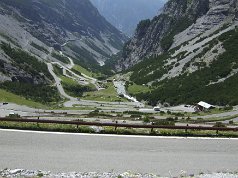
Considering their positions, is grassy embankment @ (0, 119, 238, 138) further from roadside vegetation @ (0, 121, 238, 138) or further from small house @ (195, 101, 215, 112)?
small house @ (195, 101, 215, 112)

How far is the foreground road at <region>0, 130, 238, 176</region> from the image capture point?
2391cm

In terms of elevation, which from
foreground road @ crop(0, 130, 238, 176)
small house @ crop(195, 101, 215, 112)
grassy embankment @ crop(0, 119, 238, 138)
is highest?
small house @ crop(195, 101, 215, 112)

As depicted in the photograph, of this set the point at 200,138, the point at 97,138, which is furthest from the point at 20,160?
the point at 200,138

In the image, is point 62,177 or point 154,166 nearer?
point 62,177

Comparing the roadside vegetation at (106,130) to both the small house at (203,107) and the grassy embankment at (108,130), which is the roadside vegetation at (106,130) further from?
the small house at (203,107)

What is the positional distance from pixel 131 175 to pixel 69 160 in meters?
4.70

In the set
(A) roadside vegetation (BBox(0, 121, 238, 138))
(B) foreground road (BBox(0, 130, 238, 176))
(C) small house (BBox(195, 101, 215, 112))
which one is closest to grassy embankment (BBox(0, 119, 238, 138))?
(A) roadside vegetation (BBox(0, 121, 238, 138))

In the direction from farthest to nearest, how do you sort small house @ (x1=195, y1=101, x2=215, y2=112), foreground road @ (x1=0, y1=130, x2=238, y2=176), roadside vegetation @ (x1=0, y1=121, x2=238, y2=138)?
1. small house @ (x1=195, y1=101, x2=215, y2=112)
2. roadside vegetation @ (x1=0, y1=121, x2=238, y2=138)
3. foreground road @ (x1=0, y1=130, x2=238, y2=176)

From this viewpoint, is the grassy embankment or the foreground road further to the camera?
the grassy embankment

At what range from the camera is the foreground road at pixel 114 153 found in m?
23.9

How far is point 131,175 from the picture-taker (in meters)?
21.9

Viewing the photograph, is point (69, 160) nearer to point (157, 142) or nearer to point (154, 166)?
point (154, 166)

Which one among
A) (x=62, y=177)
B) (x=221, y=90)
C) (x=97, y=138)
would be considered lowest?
(x=62, y=177)

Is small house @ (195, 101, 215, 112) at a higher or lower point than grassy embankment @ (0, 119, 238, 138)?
higher
